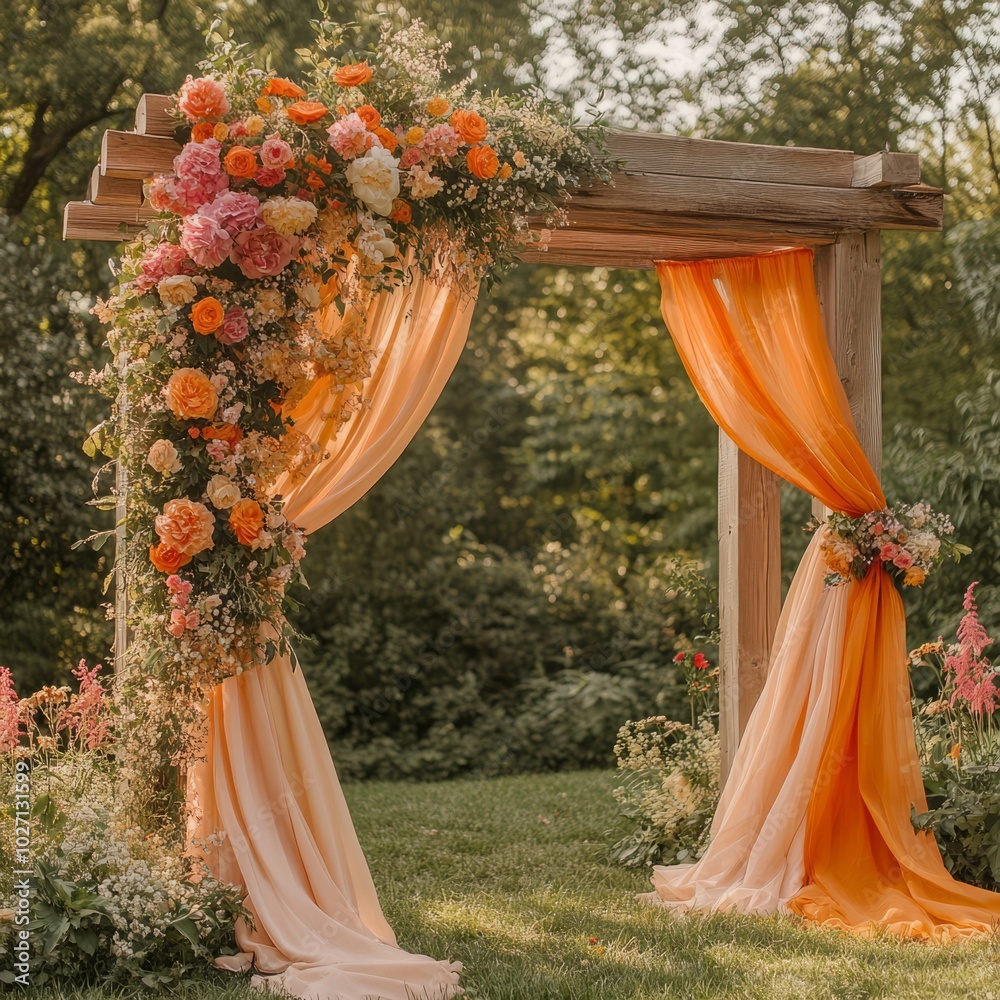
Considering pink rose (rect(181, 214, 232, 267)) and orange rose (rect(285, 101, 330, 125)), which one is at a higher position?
orange rose (rect(285, 101, 330, 125))

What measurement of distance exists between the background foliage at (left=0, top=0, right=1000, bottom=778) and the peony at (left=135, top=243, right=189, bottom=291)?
491 centimetres

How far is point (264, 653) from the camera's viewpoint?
12.5 ft

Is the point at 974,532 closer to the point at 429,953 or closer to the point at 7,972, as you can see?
the point at 429,953

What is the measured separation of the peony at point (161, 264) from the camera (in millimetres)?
3650

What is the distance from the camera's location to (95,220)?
14.4 feet

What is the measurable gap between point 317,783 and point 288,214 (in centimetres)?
195

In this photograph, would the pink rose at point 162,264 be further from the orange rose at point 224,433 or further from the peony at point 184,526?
the peony at point 184,526

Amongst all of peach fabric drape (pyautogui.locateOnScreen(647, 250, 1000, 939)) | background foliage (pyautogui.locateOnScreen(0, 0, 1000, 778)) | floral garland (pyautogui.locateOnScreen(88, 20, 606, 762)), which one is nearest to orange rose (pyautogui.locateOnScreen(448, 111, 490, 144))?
floral garland (pyautogui.locateOnScreen(88, 20, 606, 762))

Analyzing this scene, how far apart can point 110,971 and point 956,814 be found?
3.24m

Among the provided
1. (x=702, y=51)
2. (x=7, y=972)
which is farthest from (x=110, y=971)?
(x=702, y=51)

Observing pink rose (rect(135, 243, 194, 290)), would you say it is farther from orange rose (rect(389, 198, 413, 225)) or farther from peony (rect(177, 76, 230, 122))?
orange rose (rect(389, 198, 413, 225))

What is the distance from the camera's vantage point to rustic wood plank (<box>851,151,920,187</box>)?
4.68 m

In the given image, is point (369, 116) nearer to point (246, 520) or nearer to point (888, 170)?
point (246, 520)

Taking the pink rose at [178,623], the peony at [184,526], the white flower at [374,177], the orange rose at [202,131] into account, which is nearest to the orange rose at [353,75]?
the white flower at [374,177]
